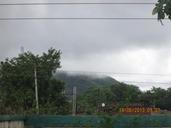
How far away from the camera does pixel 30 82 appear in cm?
6156

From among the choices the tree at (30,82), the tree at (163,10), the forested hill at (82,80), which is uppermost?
the forested hill at (82,80)

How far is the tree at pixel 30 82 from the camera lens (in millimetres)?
59875

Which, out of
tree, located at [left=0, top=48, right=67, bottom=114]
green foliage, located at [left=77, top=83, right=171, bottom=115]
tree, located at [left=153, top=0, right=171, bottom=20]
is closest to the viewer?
tree, located at [left=153, top=0, right=171, bottom=20]

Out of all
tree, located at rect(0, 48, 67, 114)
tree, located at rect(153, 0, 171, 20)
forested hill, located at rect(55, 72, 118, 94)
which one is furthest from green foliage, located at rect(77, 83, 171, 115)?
tree, located at rect(153, 0, 171, 20)

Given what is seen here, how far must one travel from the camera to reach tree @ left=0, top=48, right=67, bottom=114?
59.9m

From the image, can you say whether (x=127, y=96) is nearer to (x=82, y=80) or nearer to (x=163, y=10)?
(x=82, y=80)

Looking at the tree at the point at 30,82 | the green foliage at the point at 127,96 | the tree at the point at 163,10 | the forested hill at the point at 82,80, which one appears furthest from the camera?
the forested hill at the point at 82,80

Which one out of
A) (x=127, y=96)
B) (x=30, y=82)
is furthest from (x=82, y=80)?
(x=30, y=82)

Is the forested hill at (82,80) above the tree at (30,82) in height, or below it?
above

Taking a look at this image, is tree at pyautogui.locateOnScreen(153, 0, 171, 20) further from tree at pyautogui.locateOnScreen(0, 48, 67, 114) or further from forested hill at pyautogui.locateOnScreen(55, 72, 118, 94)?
forested hill at pyautogui.locateOnScreen(55, 72, 118, 94)

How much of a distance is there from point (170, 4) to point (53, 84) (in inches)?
2243

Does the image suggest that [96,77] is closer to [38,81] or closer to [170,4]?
[38,81]

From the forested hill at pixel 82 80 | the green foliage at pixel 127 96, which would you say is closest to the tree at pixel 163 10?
the green foliage at pixel 127 96

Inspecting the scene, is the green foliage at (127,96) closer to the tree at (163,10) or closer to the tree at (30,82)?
the tree at (30,82)
